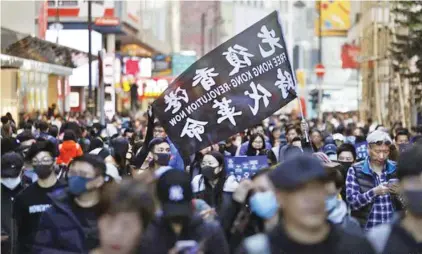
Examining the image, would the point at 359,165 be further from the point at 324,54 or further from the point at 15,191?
the point at 324,54

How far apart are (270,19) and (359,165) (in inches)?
158

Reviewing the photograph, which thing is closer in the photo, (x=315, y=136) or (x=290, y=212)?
(x=290, y=212)

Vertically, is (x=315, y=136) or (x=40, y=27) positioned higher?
(x=40, y=27)

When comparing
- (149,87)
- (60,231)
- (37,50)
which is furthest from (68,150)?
(149,87)

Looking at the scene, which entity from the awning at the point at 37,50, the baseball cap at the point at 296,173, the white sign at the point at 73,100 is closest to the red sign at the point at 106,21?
the white sign at the point at 73,100

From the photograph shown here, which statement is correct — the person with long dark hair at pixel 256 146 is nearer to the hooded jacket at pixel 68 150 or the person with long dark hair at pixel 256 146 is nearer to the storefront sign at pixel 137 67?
the hooded jacket at pixel 68 150

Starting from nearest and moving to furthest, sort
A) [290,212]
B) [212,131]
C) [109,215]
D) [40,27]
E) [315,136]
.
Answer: [290,212]
[109,215]
[212,131]
[315,136]
[40,27]

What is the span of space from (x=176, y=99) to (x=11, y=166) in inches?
132

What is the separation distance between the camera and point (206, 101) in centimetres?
1462

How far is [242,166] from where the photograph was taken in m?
13.1

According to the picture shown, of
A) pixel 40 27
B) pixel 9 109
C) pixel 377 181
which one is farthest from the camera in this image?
pixel 40 27

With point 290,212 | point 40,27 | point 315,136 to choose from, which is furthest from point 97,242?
point 40,27

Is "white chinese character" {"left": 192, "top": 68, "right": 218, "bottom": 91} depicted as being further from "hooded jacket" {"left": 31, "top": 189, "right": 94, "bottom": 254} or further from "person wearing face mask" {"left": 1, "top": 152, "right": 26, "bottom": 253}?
"hooded jacket" {"left": 31, "top": 189, "right": 94, "bottom": 254}

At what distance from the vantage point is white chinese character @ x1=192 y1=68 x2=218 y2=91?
14656mm
